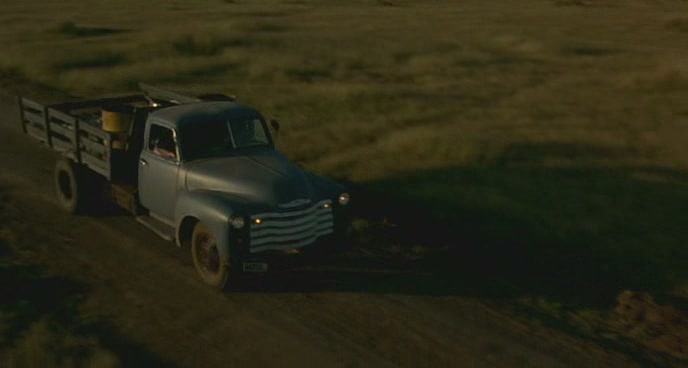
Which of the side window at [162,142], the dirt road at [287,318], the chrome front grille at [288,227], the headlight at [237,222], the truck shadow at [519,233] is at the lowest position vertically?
the truck shadow at [519,233]

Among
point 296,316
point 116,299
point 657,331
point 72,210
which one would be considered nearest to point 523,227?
point 657,331

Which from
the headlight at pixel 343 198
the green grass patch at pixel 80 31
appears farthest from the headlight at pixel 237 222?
the green grass patch at pixel 80 31

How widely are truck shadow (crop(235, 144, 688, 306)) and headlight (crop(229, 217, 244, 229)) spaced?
1.02 m

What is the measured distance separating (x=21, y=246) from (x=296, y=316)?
4.06 m

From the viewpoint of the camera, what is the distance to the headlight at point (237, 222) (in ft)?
27.8

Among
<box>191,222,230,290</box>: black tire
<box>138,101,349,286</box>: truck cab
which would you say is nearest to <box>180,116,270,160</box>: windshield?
<box>138,101,349,286</box>: truck cab

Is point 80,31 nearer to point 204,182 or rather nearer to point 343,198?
point 204,182

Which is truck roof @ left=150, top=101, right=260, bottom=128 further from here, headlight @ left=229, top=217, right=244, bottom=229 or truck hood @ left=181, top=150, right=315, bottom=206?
headlight @ left=229, top=217, right=244, bottom=229

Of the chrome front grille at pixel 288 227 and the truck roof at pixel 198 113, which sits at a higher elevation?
the truck roof at pixel 198 113

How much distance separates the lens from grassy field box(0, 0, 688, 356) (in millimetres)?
10812

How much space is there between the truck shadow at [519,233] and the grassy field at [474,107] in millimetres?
38

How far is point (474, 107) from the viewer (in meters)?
18.8

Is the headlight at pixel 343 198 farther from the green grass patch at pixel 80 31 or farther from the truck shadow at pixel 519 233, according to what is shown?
the green grass patch at pixel 80 31

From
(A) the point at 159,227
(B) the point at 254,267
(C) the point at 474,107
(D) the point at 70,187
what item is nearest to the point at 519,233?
(B) the point at 254,267
